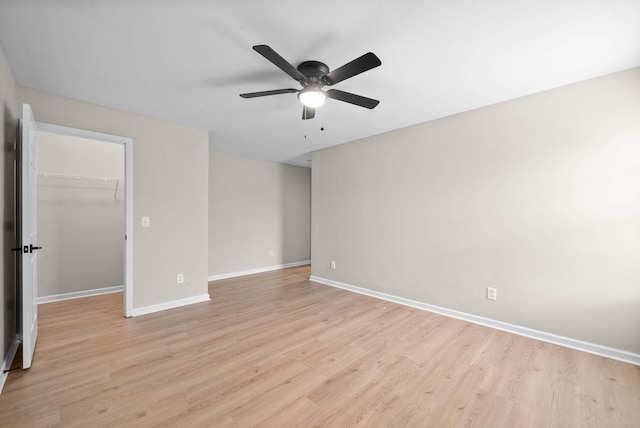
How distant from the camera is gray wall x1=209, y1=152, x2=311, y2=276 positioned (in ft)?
16.3

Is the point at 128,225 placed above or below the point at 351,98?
below

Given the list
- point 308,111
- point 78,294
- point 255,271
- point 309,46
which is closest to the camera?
point 309,46

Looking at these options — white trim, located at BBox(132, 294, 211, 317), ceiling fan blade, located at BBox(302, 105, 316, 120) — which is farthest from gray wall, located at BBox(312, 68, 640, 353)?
white trim, located at BBox(132, 294, 211, 317)

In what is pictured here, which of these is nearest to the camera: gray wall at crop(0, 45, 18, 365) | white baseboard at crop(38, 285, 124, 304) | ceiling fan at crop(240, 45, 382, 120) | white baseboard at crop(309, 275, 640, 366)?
ceiling fan at crop(240, 45, 382, 120)

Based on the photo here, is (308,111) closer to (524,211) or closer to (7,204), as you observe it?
(524,211)

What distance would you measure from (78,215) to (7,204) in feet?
6.33

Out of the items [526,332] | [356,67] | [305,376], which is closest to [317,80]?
[356,67]

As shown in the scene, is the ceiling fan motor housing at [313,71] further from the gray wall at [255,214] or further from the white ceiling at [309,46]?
the gray wall at [255,214]

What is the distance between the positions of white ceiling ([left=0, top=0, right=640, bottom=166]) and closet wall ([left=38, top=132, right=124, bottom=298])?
1.64 metres

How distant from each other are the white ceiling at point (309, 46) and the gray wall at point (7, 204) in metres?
0.22

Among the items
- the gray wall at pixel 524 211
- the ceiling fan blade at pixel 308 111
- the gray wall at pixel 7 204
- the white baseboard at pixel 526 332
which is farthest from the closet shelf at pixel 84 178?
the white baseboard at pixel 526 332

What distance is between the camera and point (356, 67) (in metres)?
1.70

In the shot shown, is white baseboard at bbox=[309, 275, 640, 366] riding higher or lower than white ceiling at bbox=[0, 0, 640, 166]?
lower

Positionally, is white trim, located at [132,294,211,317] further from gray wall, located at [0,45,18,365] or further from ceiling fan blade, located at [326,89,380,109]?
ceiling fan blade, located at [326,89,380,109]
